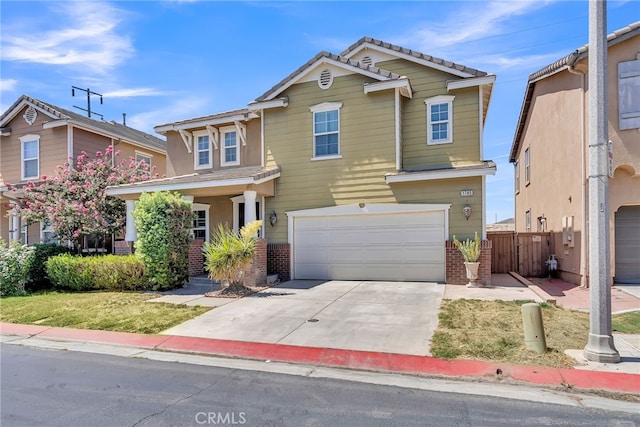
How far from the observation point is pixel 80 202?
51.1 ft

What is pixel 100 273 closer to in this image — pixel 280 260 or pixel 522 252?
pixel 280 260

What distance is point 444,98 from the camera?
525 inches

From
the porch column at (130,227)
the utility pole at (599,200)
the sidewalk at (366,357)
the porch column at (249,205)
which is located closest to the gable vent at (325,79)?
the porch column at (249,205)

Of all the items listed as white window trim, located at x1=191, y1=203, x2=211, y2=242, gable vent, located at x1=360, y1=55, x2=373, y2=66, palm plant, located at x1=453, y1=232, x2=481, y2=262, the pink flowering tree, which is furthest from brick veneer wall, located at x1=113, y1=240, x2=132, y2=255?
palm plant, located at x1=453, y1=232, x2=481, y2=262

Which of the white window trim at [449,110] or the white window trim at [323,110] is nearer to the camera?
the white window trim at [449,110]

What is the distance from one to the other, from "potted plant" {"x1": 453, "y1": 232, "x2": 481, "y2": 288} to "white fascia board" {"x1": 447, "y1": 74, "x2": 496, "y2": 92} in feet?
16.1

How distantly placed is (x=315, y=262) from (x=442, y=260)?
14.4 feet

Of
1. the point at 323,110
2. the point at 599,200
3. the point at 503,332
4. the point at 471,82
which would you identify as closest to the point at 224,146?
the point at 323,110

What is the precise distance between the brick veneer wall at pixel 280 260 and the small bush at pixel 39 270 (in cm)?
788

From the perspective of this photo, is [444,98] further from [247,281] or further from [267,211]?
[247,281]

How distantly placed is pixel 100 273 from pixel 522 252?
15.2 metres

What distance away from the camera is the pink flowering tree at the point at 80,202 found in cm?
1496

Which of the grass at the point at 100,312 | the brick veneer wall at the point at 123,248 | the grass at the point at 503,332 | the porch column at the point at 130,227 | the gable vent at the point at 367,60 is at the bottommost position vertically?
the grass at the point at 100,312

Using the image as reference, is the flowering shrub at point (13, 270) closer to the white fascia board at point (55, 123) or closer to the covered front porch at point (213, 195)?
the covered front porch at point (213, 195)
